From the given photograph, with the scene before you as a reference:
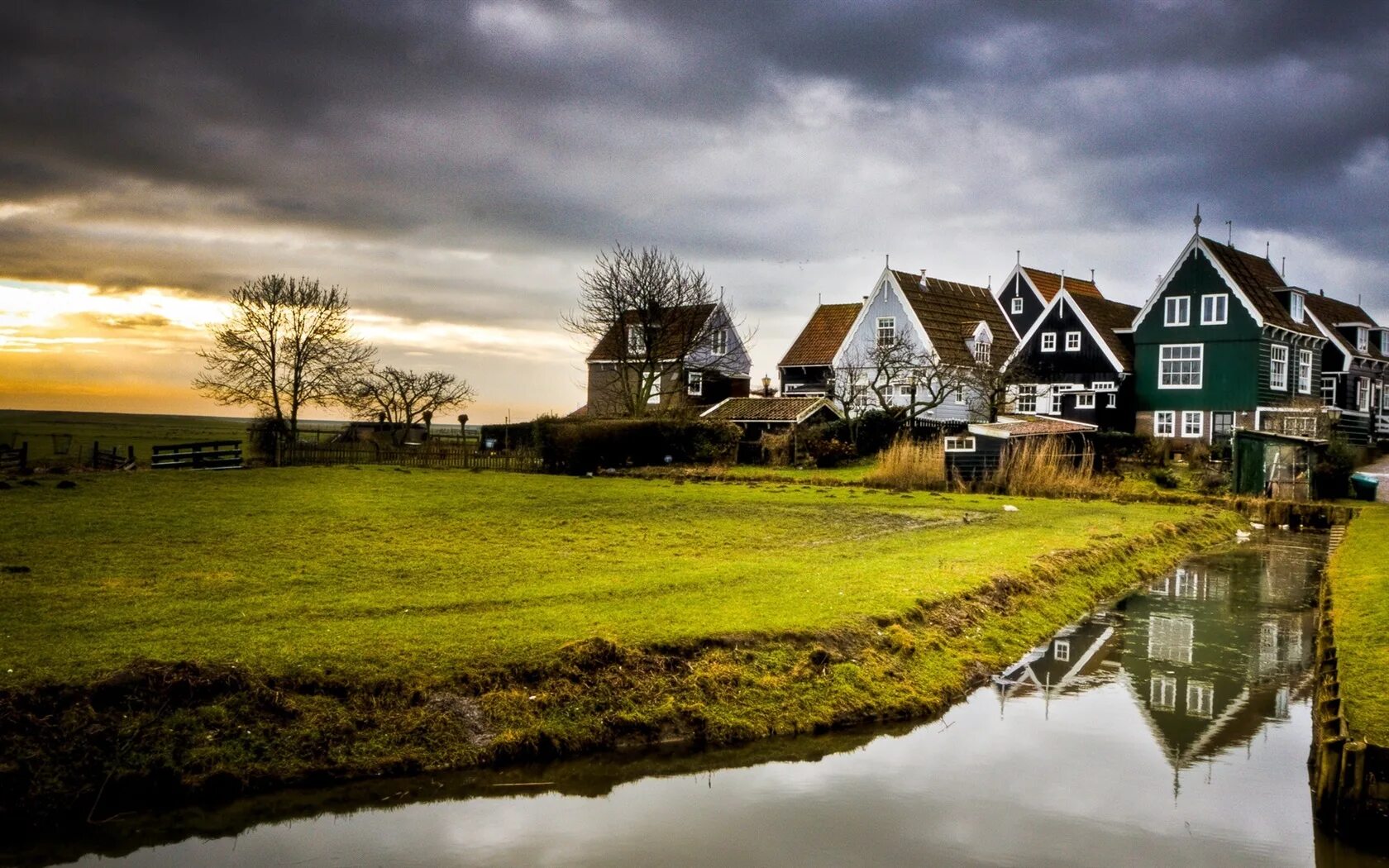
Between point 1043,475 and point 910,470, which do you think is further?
point 910,470

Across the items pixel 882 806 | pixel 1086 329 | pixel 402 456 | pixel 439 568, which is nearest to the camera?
pixel 882 806

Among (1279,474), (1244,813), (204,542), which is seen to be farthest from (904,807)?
(1279,474)

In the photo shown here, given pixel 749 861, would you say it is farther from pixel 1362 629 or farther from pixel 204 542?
pixel 204 542

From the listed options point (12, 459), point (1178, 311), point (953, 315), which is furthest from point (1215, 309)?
point (12, 459)

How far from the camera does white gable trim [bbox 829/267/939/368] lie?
60.6m

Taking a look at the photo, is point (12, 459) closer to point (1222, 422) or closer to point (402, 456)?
point (402, 456)

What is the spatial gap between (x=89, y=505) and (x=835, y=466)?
104 ft

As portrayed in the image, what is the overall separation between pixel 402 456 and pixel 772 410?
61.1 ft

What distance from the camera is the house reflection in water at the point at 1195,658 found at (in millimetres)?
13742

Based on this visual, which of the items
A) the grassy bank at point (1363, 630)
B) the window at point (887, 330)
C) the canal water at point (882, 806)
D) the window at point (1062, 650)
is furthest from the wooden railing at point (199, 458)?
the grassy bank at point (1363, 630)

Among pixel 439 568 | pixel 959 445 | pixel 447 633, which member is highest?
pixel 959 445

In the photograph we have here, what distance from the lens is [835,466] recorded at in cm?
4928

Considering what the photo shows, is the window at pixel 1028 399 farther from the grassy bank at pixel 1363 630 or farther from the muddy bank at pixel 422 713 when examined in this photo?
the muddy bank at pixel 422 713

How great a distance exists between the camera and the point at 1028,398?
6103 centimetres
